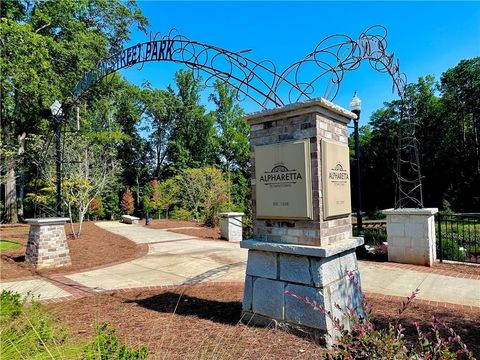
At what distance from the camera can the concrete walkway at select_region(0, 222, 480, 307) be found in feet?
15.2

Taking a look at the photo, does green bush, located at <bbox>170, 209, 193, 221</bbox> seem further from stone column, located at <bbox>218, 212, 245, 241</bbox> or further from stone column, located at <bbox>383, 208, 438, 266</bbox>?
stone column, located at <bbox>383, 208, 438, 266</bbox>

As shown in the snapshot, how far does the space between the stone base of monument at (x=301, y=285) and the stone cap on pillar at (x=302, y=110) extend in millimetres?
1339

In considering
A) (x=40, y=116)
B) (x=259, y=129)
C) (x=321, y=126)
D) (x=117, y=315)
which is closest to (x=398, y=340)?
(x=321, y=126)

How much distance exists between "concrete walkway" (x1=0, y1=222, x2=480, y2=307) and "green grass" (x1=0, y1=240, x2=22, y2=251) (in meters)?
4.06

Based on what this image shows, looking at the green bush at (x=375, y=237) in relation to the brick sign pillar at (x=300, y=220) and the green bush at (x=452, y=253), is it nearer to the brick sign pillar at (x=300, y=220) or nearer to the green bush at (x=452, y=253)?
the green bush at (x=452, y=253)

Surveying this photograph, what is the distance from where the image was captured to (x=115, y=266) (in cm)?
695

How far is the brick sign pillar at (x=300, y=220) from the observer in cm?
309

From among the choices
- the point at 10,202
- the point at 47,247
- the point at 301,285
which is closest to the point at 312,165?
the point at 301,285

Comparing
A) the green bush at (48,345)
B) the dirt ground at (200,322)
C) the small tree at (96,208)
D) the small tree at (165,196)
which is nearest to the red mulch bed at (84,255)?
the dirt ground at (200,322)

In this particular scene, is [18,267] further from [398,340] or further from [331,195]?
[398,340]

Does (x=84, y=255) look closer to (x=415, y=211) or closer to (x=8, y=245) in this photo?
(x=8, y=245)

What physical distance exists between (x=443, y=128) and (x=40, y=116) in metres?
29.5

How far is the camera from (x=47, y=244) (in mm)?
6707

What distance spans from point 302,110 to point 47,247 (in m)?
6.15
